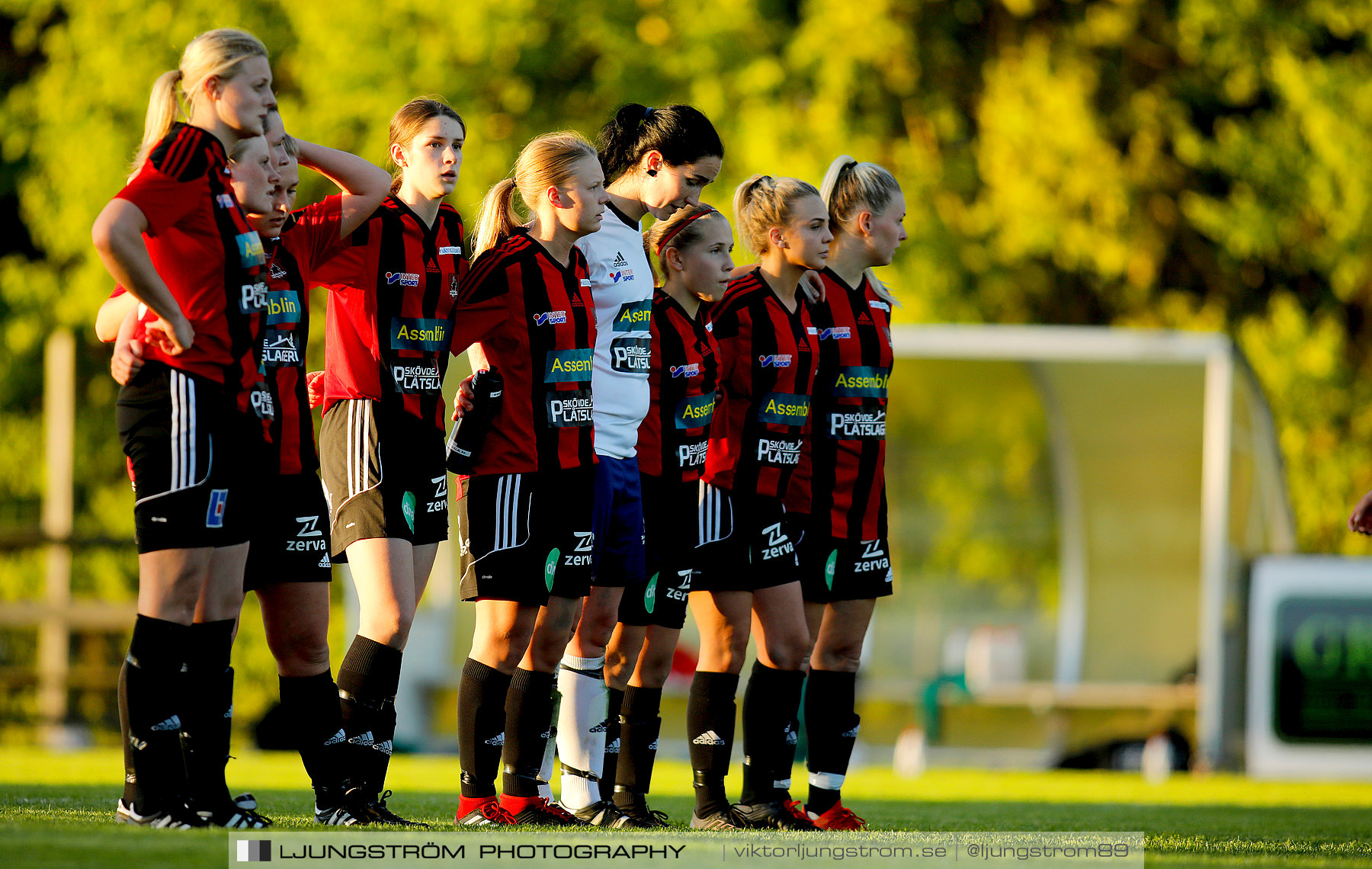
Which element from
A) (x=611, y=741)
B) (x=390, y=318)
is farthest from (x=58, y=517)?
(x=390, y=318)

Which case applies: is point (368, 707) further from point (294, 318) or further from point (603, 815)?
point (294, 318)

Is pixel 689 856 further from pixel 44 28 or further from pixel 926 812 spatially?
pixel 44 28

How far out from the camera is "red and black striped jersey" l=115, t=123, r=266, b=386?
4156 mm

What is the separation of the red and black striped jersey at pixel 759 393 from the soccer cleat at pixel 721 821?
39.8 inches

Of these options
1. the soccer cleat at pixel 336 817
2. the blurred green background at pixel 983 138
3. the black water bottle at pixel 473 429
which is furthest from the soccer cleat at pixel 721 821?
the blurred green background at pixel 983 138

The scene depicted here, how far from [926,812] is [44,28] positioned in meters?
15.7

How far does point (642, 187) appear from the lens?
5523mm

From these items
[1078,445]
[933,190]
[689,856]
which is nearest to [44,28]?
[933,190]

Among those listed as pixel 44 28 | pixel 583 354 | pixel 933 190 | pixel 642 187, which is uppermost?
pixel 44 28

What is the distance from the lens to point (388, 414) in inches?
192

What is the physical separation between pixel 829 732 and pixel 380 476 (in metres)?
1.76

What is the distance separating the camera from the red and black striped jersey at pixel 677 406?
5.45 m

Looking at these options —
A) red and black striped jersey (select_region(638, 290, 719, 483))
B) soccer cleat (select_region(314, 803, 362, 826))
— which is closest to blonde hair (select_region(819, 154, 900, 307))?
red and black striped jersey (select_region(638, 290, 719, 483))

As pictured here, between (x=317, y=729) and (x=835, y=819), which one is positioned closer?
(x=317, y=729)
